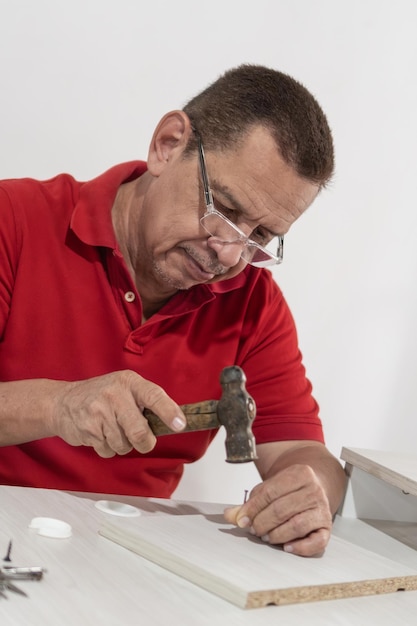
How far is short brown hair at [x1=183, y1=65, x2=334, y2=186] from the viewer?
2.21 m

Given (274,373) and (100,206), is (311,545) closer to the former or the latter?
(274,373)

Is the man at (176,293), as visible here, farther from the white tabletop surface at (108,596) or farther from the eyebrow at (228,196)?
the white tabletop surface at (108,596)

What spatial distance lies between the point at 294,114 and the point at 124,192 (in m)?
0.65

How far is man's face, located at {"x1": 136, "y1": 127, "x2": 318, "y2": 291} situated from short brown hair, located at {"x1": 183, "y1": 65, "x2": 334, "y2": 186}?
31 millimetres

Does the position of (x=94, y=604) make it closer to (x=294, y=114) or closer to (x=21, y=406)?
(x=21, y=406)

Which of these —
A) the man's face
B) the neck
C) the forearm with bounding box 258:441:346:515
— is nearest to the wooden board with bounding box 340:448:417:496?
the forearm with bounding box 258:441:346:515

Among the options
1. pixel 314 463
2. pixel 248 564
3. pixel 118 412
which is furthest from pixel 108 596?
pixel 314 463

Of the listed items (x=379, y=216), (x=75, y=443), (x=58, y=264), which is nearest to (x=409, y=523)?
(x=75, y=443)

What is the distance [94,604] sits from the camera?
4.46ft

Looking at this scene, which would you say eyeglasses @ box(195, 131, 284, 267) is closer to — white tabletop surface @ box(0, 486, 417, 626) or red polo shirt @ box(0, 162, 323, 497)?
red polo shirt @ box(0, 162, 323, 497)

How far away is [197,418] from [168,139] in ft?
3.21

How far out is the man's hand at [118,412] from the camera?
1.72 m

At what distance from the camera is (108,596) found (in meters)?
1.41

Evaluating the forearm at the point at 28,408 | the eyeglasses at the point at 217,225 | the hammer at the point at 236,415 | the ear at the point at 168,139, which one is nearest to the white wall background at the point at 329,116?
the ear at the point at 168,139
